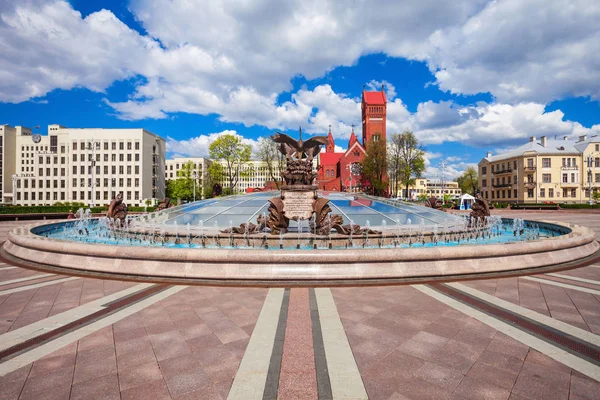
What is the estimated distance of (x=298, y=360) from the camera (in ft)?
11.3

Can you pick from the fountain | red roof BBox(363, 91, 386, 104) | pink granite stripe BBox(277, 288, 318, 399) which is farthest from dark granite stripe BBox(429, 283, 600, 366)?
red roof BBox(363, 91, 386, 104)

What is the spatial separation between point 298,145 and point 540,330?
33.7 ft

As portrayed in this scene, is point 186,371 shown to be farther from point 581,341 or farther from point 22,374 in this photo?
point 581,341

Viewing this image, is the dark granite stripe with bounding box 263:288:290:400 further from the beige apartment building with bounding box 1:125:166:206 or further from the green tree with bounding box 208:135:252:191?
the beige apartment building with bounding box 1:125:166:206

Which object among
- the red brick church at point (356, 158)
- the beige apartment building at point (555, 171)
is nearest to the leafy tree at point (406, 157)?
the red brick church at point (356, 158)

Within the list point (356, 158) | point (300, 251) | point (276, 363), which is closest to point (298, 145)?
point (300, 251)

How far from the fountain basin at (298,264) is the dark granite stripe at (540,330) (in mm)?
1338

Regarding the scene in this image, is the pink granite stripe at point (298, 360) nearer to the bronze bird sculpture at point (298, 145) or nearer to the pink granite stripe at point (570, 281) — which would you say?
the pink granite stripe at point (570, 281)

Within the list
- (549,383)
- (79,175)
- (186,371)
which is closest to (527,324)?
(549,383)

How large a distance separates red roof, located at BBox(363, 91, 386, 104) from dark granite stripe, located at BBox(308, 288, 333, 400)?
267 feet

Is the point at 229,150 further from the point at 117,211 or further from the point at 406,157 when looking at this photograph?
the point at 117,211

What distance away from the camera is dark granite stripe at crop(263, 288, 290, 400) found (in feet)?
9.40

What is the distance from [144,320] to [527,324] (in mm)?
5651

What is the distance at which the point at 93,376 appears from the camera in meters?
3.13
